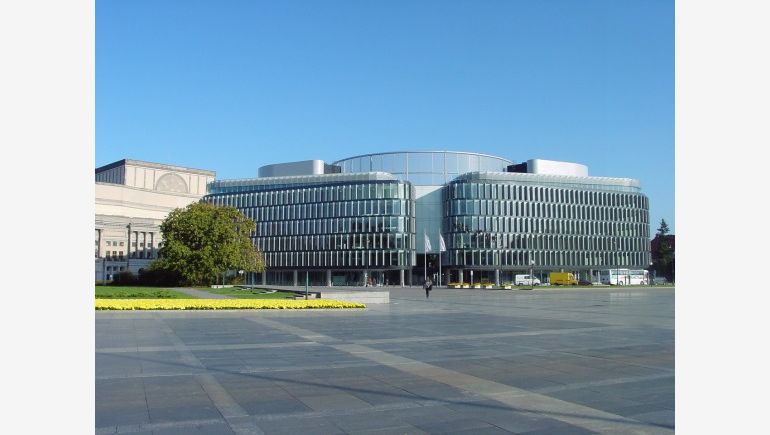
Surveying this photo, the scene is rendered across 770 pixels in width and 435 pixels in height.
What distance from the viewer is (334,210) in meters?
103

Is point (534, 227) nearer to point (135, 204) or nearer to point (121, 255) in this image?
point (121, 255)

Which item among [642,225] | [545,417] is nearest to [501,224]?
[642,225]

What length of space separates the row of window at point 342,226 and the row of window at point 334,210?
83cm

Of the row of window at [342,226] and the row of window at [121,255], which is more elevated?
→ the row of window at [342,226]

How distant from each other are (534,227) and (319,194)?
122 ft

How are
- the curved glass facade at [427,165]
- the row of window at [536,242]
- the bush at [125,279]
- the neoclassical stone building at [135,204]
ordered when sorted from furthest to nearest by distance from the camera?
the neoclassical stone building at [135,204], the curved glass facade at [427,165], the row of window at [536,242], the bush at [125,279]

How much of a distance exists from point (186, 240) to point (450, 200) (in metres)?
51.9

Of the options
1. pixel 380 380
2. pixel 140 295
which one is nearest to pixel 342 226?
pixel 140 295

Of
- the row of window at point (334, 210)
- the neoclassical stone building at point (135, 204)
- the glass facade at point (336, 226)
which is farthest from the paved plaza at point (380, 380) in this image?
the neoclassical stone building at point (135, 204)

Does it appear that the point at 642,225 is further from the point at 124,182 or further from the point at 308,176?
the point at 124,182

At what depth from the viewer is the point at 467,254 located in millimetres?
99938

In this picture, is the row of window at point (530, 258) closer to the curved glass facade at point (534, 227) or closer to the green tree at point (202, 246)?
the curved glass facade at point (534, 227)

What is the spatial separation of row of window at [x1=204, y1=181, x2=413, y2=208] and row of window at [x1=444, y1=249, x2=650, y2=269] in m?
13.6

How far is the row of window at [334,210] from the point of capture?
327 ft
